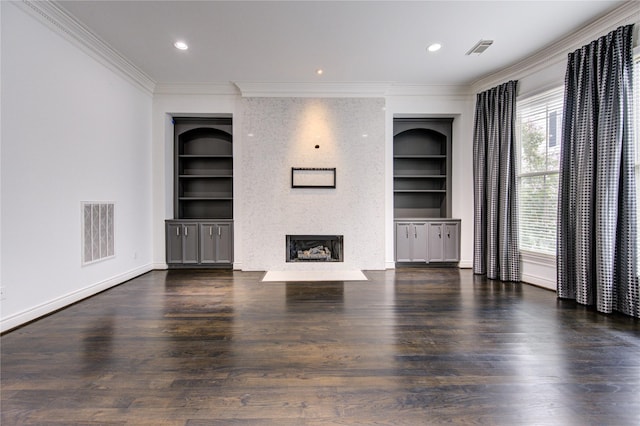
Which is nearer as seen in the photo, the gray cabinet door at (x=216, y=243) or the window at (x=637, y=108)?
the window at (x=637, y=108)

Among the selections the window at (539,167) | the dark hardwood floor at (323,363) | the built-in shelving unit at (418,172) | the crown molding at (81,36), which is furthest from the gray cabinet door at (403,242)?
the crown molding at (81,36)

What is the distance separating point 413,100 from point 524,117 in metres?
1.65

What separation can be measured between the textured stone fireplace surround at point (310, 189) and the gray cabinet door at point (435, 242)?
2.86 ft

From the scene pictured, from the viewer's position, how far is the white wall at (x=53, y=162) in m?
2.55

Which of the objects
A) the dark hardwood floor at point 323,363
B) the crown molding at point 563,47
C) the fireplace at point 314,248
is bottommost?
the dark hardwood floor at point 323,363

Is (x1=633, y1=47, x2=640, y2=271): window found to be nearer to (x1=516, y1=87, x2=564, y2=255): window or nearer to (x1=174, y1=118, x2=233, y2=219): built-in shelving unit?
(x1=516, y1=87, x2=564, y2=255): window

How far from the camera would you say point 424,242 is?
5.11 meters

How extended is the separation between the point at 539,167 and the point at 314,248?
3.46 metres

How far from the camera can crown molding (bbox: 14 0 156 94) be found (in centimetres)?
280

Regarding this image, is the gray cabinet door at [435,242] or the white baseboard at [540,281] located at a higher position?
the gray cabinet door at [435,242]

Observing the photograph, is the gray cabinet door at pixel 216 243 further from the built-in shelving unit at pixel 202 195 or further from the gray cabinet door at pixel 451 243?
the gray cabinet door at pixel 451 243

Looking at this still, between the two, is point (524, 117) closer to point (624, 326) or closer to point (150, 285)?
point (624, 326)

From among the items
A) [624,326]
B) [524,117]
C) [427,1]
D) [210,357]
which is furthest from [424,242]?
[210,357]

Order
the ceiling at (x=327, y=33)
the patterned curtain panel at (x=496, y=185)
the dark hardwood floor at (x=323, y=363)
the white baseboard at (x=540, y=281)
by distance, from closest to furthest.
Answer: the dark hardwood floor at (x=323, y=363) → the ceiling at (x=327, y=33) → the white baseboard at (x=540, y=281) → the patterned curtain panel at (x=496, y=185)
